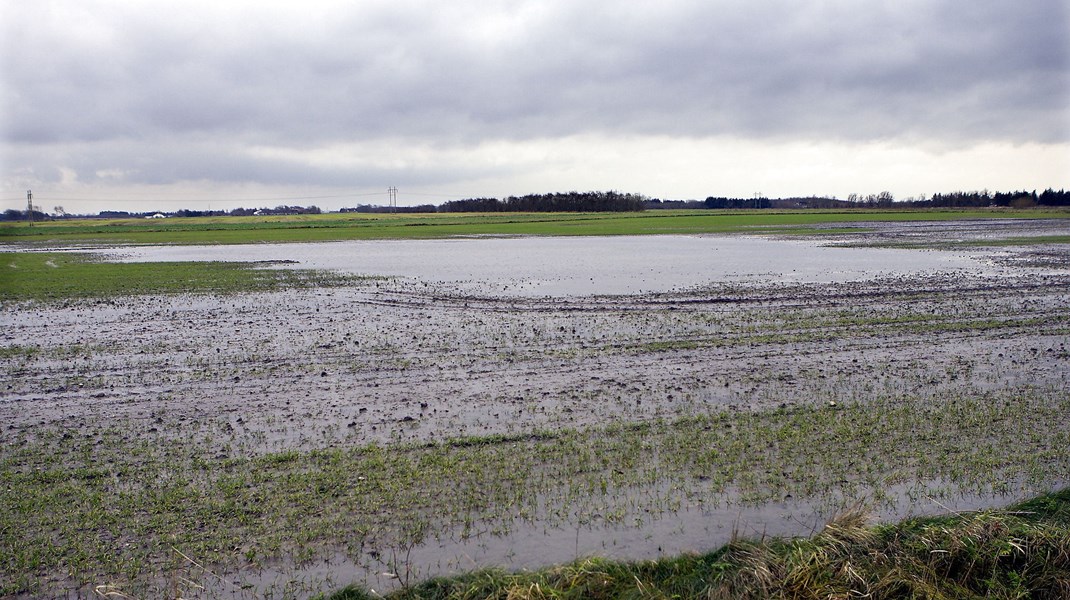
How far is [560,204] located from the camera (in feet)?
606

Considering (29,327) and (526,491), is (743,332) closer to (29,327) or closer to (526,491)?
(526,491)

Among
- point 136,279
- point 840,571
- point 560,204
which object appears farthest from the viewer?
point 560,204

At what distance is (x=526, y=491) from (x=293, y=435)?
3.94 meters

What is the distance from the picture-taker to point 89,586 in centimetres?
641

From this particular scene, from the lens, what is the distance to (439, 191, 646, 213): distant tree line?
18225cm

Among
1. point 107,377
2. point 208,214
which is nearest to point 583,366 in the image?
point 107,377

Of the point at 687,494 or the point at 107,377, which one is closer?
the point at 687,494

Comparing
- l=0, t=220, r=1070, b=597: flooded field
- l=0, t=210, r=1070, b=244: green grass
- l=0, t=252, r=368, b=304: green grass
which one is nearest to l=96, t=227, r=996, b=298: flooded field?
l=0, t=252, r=368, b=304: green grass

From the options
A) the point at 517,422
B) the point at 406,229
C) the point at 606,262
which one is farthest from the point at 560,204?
the point at 517,422

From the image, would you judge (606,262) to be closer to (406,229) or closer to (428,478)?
(428,478)

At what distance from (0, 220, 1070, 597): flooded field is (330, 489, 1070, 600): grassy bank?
546 millimetres

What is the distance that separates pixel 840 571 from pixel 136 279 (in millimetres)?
34405

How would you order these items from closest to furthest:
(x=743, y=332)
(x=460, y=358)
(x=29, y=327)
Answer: (x=460, y=358) < (x=743, y=332) < (x=29, y=327)

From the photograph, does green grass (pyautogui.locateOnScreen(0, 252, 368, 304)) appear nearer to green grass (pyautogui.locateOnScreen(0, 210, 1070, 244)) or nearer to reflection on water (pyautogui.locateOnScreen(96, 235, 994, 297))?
reflection on water (pyautogui.locateOnScreen(96, 235, 994, 297))
